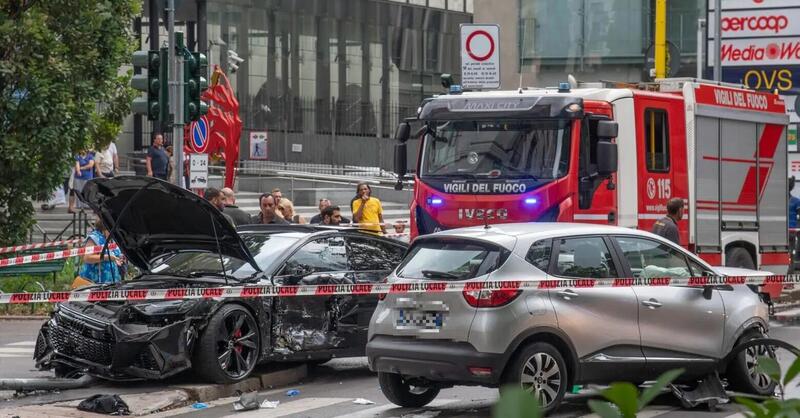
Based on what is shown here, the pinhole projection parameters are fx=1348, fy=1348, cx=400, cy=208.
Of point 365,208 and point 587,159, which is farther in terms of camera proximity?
point 365,208

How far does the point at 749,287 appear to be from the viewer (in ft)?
37.1

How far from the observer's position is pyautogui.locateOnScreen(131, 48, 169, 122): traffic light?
52.7 feet

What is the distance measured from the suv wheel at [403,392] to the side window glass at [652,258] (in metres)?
1.81

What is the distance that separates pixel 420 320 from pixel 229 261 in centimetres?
280

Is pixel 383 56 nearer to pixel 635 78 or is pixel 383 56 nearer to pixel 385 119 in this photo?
pixel 385 119

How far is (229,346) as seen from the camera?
11281 millimetres

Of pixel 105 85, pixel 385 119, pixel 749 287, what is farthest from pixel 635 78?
pixel 749 287

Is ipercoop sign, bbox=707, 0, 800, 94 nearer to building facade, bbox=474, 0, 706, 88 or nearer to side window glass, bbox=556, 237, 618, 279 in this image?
building facade, bbox=474, 0, 706, 88

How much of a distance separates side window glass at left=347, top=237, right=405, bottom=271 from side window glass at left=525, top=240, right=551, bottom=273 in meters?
2.92

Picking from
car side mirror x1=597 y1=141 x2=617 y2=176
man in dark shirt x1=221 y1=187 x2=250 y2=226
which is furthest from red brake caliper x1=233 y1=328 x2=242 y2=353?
man in dark shirt x1=221 y1=187 x2=250 y2=226

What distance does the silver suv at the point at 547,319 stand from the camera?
9344mm

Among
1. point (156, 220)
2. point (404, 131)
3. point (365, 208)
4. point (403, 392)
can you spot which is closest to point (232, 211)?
point (404, 131)

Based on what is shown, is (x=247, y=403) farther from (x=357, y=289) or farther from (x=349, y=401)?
(x=357, y=289)

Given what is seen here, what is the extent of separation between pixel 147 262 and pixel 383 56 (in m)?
39.9
